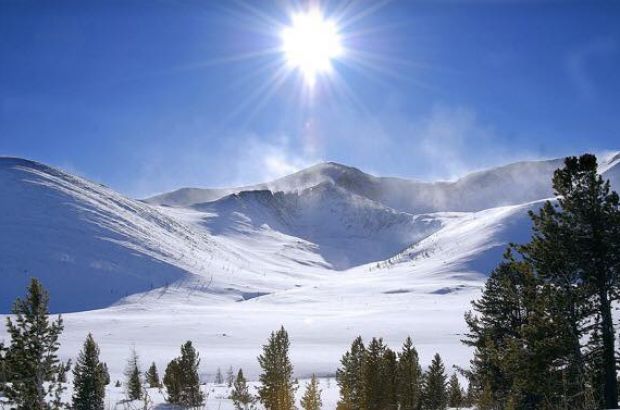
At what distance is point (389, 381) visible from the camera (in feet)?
89.1

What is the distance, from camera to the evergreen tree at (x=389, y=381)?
87.4ft

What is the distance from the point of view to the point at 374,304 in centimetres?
12175

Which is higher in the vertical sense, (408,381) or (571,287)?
(571,287)

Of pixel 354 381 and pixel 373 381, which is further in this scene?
pixel 354 381

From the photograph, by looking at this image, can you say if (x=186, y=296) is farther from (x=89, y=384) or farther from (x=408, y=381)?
(x=408, y=381)

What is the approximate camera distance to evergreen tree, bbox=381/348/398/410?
87.4ft

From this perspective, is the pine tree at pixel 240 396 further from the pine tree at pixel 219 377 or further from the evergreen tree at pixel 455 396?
the pine tree at pixel 219 377

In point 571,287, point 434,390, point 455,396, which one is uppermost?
point 571,287

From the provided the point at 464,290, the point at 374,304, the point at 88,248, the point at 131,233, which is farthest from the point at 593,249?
the point at 131,233

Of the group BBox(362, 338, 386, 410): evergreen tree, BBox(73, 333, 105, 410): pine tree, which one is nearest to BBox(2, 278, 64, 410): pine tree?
BBox(73, 333, 105, 410): pine tree

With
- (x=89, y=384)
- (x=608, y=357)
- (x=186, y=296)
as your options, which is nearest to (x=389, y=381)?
(x=608, y=357)

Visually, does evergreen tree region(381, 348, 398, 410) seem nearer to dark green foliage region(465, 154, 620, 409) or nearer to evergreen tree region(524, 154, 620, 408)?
dark green foliage region(465, 154, 620, 409)

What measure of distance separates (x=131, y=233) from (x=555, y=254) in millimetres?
183643

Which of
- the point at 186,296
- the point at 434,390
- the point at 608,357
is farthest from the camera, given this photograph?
the point at 186,296
